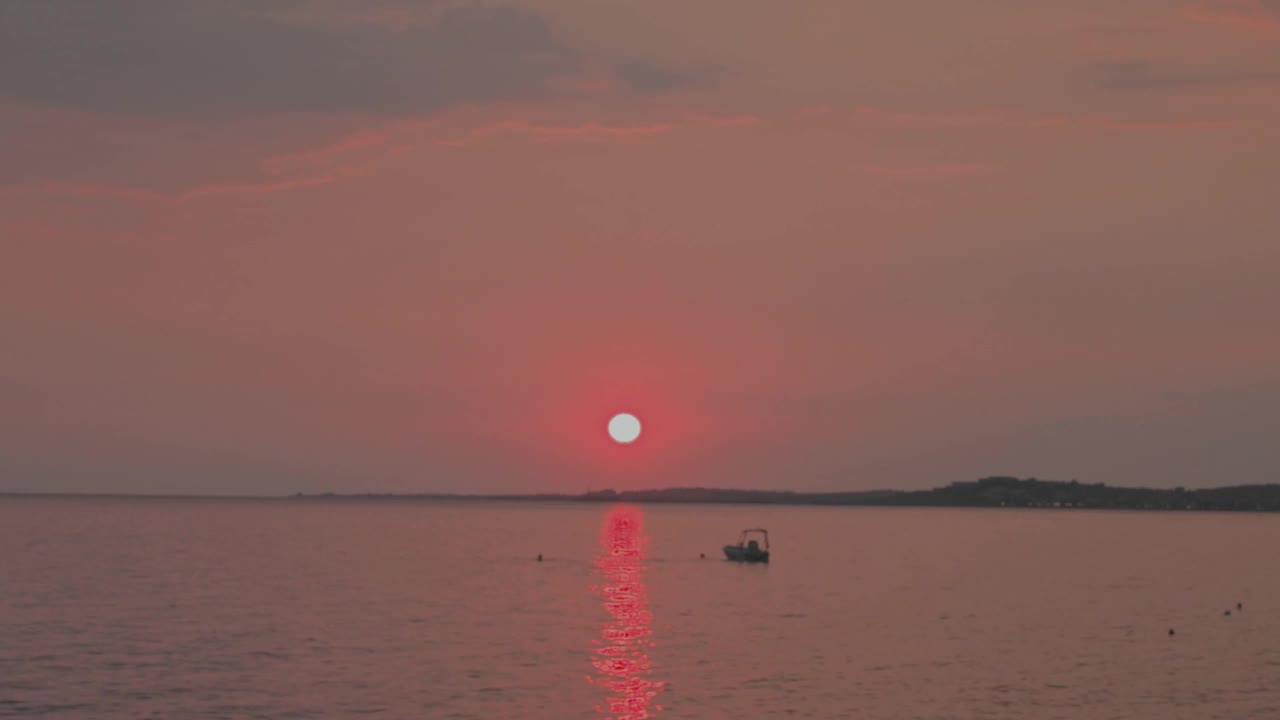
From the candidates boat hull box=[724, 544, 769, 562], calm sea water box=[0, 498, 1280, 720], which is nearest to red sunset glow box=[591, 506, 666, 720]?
calm sea water box=[0, 498, 1280, 720]

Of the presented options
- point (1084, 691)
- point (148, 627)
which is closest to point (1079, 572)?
point (1084, 691)

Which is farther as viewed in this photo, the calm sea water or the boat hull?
the boat hull

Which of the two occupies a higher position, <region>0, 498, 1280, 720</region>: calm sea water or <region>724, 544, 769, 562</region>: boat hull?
<region>724, 544, 769, 562</region>: boat hull

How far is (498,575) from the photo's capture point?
132 meters

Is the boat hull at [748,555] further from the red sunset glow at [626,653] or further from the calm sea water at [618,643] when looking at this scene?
the red sunset glow at [626,653]

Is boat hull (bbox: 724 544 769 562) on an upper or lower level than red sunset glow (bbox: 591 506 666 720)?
upper

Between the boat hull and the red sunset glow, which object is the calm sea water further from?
the boat hull

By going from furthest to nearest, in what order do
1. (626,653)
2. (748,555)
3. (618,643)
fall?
1. (748,555)
2. (618,643)
3. (626,653)

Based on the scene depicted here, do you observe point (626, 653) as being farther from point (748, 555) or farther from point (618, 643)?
point (748, 555)

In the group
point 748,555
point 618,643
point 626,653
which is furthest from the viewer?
point 748,555

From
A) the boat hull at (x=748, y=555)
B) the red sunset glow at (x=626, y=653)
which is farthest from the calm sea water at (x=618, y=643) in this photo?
the boat hull at (x=748, y=555)

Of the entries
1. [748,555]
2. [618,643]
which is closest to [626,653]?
[618,643]

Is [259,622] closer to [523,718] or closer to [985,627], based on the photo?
[523,718]

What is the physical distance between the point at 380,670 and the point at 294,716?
39.1 feet
